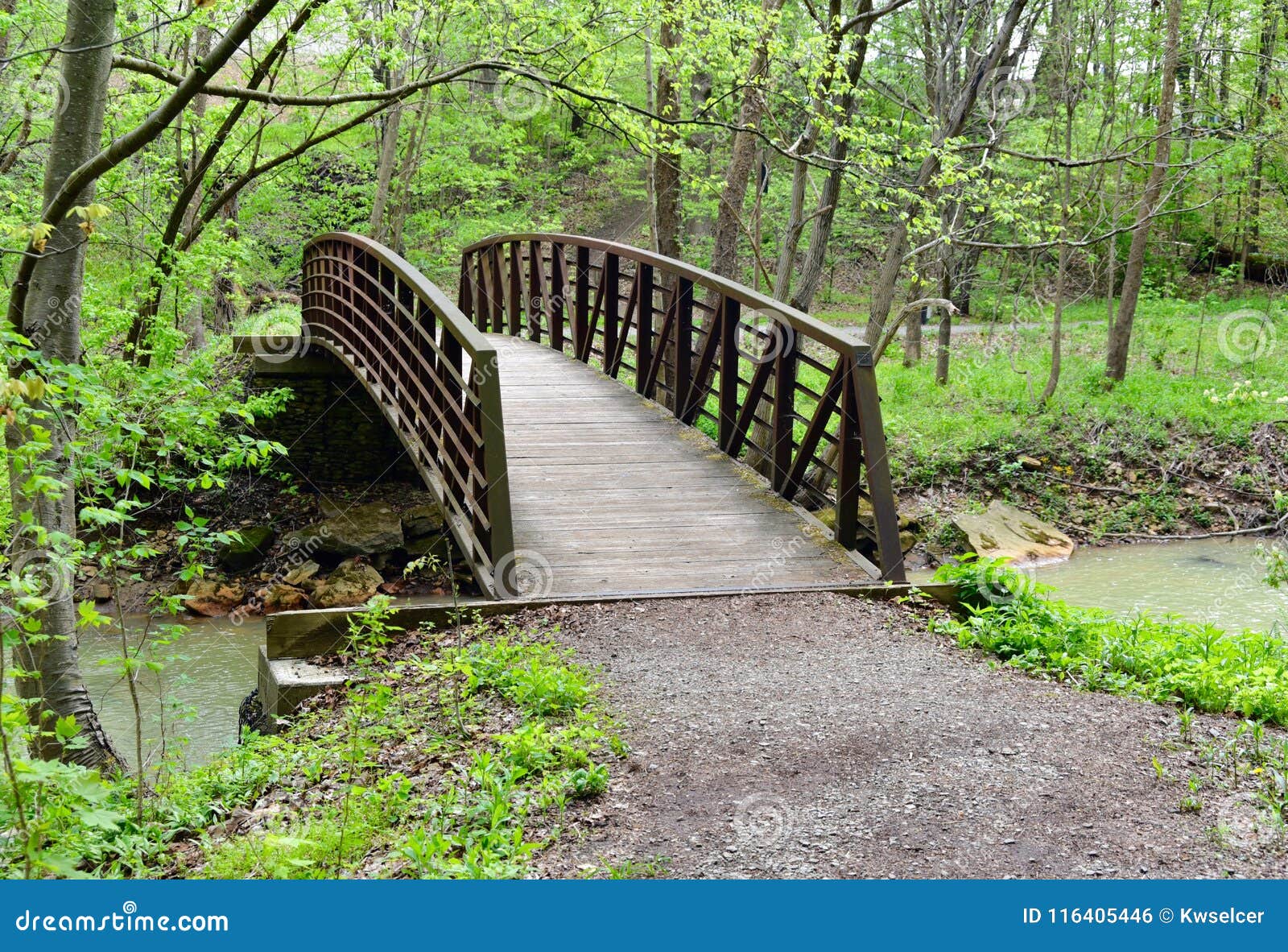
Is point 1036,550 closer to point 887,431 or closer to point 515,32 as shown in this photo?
point 887,431

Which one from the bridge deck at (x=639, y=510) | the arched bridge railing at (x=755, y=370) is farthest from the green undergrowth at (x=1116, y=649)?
the bridge deck at (x=639, y=510)

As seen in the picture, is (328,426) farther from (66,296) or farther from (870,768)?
(870,768)

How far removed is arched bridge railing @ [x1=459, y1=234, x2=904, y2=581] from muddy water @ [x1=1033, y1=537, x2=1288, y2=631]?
8.11 feet

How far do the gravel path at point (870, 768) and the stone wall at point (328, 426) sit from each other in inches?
393

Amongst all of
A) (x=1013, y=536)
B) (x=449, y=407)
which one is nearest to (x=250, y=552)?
(x=449, y=407)

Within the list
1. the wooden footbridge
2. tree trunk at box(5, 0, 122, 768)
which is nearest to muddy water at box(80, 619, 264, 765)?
tree trunk at box(5, 0, 122, 768)

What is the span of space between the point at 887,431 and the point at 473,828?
12.2 m

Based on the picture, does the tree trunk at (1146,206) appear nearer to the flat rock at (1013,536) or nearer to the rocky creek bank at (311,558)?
the flat rock at (1013,536)

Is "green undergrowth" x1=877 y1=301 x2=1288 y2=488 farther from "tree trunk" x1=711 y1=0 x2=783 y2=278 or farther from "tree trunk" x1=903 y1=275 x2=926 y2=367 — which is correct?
"tree trunk" x1=711 y1=0 x2=783 y2=278

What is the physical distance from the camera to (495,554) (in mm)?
6418

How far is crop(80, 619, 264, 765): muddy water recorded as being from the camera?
8148 millimetres

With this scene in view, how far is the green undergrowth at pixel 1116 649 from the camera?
15.9ft

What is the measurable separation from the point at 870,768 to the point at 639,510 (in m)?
3.69

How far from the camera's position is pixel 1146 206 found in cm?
1602
